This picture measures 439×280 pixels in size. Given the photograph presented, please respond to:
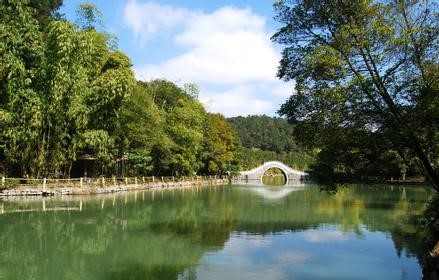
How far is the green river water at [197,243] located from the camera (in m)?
11.3

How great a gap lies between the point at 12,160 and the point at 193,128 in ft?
83.5

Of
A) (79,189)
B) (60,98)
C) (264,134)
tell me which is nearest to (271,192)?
(79,189)

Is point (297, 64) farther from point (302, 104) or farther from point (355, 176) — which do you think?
point (355, 176)

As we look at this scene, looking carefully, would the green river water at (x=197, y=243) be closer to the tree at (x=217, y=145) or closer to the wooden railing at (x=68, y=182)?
the wooden railing at (x=68, y=182)

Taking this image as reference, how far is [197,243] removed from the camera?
49.0ft

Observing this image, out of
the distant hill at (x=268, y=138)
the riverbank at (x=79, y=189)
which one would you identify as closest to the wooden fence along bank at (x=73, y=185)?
the riverbank at (x=79, y=189)

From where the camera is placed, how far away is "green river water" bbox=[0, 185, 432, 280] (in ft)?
37.0

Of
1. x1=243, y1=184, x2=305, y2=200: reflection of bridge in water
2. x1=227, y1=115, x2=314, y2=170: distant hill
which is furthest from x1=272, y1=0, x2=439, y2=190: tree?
x1=227, y1=115, x2=314, y2=170: distant hill

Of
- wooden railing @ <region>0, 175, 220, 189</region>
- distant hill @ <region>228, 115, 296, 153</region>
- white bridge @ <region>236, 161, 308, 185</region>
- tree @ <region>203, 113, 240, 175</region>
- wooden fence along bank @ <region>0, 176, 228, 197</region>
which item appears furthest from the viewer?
distant hill @ <region>228, 115, 296, 153</region>

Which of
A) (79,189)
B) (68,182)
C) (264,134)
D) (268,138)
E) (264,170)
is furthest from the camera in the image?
(264,134)

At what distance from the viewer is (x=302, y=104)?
12.0m

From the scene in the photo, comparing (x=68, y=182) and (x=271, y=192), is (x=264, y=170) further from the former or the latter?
(x=68, y=182)

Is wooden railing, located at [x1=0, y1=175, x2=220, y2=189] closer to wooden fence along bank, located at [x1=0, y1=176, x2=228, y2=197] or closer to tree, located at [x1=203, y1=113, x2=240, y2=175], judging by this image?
wooden fence along bank, located at [x1=0, y1=176, x2=228, y2=197]

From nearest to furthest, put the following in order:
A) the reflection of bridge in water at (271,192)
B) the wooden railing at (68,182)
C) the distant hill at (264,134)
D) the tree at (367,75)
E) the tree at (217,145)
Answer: the tree at (367,75) → the wooden railing at (68,182) → the reflection of bridge in water at (271,192) → the tree at (217,145) → the distant hill at (264,134)
